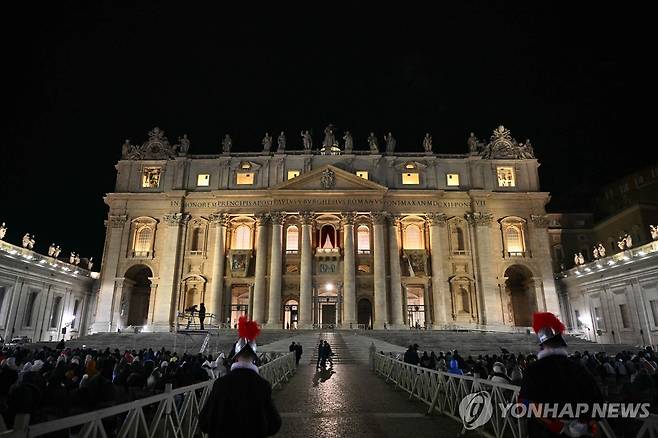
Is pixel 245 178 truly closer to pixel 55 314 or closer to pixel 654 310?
pixel 55 314

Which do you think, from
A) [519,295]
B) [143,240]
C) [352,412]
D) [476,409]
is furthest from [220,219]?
[476,409]

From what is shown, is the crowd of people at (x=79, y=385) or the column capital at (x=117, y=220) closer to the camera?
the crowd of people at (x=79, y=385)

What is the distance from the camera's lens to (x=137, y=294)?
4947 centimetres

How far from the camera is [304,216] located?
45.2 meters

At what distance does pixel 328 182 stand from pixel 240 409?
138 ft

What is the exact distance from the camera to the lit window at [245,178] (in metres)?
48.4

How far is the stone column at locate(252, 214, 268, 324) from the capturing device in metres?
43.0

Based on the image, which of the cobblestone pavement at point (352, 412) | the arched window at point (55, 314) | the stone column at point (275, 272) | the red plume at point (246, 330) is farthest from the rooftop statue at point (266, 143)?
the red plume at point (246, 330)

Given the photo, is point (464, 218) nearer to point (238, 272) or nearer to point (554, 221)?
point (554, 221)

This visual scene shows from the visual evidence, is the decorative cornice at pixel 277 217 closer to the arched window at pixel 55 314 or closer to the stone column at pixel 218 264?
the stone column at pixel 218 264

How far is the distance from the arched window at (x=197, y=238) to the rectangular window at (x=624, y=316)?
137 feet

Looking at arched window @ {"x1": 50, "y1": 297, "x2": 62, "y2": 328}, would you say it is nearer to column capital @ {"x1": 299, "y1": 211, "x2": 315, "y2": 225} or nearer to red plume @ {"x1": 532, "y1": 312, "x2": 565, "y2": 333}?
column capital @ {"x1": 299, "y1": 211, "x2": 315, "y2": 225}

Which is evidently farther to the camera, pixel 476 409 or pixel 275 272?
pixel 275 272

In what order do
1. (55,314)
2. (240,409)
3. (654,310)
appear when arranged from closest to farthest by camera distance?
(240,409)
(654,310)
(55,314)
